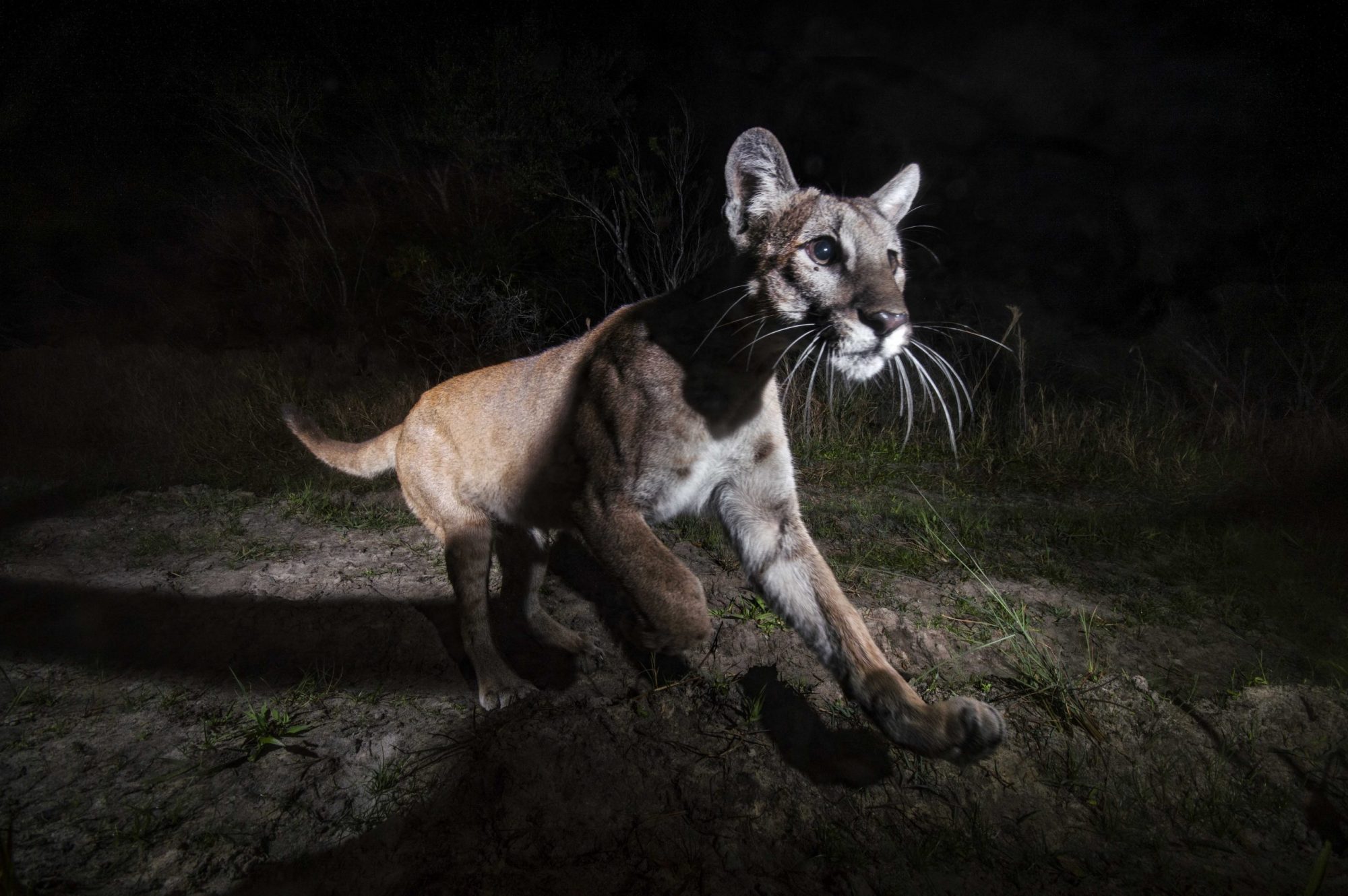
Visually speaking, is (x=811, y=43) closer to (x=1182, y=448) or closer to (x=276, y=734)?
(x=1182, y=448)

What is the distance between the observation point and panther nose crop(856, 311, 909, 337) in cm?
210

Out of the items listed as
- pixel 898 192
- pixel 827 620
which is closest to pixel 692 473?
pixel 827 620

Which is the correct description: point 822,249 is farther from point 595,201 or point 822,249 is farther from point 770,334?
point 595,201

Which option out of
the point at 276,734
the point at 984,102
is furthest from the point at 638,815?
the point at 984,102

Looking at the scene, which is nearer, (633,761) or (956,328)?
(633,761)

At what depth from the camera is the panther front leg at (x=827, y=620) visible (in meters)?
1.98

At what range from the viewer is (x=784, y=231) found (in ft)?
8.26

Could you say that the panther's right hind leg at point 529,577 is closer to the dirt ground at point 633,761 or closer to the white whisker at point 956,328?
the dirt ground at point 633,761

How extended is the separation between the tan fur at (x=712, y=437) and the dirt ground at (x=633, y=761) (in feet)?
0.94

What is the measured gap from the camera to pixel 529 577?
3293mm

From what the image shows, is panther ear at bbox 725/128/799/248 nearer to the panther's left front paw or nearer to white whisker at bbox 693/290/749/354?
white whisker at bbox 693/290/749/354

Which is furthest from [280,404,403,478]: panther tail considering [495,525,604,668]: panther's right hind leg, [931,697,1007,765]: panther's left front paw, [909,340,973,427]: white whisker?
[931,697,1007,765]: panther's left front paw

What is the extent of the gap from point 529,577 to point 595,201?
7469 mm

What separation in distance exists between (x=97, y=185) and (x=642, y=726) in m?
13.1
